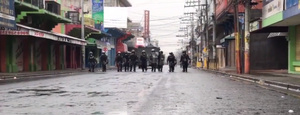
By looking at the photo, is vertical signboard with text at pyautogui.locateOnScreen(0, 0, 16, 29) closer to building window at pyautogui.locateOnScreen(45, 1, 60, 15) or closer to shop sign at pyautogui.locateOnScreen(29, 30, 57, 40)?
shop sign at pyautogui.locateOnScreen(29, 30, 57, 40)

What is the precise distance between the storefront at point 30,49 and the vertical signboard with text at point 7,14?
200 centimetres

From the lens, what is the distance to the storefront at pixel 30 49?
90.8 ft

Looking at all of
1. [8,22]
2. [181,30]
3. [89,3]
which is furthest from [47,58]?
[181,30]

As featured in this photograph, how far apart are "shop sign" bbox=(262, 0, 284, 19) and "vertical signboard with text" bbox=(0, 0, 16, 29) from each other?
15.4 metres

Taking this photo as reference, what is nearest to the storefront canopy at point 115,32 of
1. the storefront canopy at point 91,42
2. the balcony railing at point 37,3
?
the storefront canopy at point 91,42

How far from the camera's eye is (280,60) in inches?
1401

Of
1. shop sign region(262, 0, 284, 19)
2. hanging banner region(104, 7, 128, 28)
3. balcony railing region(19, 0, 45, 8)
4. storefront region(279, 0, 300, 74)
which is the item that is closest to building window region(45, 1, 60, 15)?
balcony railing region(19, 0, 45, 8)

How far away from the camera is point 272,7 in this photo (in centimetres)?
2361

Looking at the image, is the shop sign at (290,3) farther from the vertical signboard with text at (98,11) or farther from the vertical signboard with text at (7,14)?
the vertical signboard with text at (98,11)

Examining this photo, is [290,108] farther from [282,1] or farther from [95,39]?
[95,39]

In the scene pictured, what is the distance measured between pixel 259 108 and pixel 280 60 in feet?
92.5

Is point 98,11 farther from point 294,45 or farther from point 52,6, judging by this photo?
point 294,45

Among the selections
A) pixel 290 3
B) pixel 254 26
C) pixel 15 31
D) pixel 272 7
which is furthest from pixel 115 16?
pixel 290 3

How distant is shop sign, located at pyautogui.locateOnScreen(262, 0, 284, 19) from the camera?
22.0 metres
